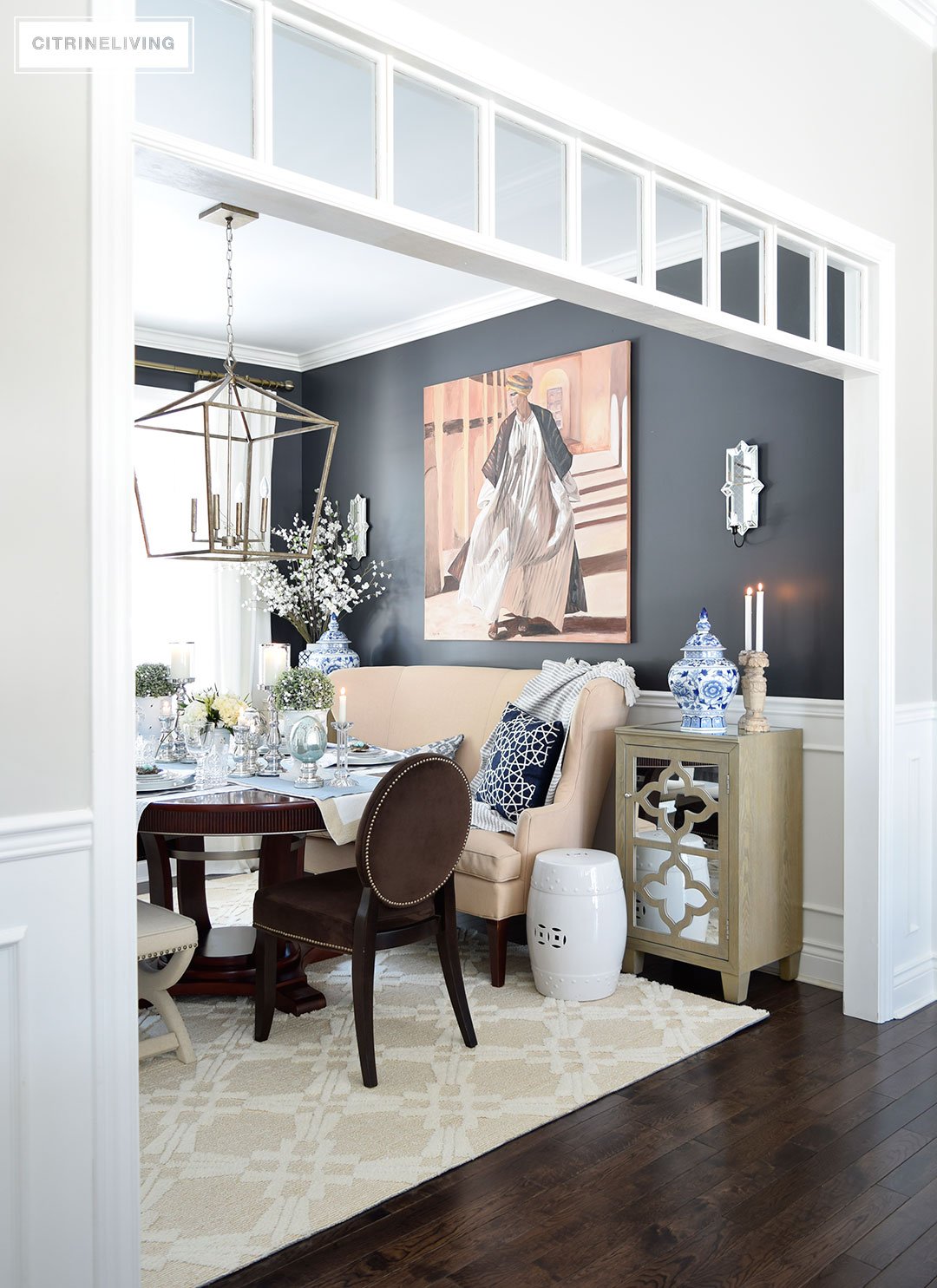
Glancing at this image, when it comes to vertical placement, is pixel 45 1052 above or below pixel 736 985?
above

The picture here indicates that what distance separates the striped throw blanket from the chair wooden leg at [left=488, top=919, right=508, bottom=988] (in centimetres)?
46

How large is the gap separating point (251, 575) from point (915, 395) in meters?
3.63

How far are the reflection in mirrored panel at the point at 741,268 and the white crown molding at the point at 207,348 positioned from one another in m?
3.23

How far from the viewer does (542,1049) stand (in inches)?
127

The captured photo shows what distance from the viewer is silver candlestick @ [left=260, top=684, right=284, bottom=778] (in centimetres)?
374

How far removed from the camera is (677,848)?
12.5 ft

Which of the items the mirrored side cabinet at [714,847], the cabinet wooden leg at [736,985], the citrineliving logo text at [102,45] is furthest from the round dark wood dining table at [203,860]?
the citrineliving logo text at [102,45]

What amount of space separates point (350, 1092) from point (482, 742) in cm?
210

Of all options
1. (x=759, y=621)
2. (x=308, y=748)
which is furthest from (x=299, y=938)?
(x=759, y=621)

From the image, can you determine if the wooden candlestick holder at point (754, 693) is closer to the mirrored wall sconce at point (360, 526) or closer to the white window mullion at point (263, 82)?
the white window mullion at point (263, 82)

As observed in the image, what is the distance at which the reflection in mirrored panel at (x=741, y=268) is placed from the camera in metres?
3.02

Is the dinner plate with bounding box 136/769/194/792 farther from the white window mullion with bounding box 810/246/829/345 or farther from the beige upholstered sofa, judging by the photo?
the white window mullion with bounding box 810/246/829/345

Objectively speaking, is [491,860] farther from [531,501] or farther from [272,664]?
[531,501]

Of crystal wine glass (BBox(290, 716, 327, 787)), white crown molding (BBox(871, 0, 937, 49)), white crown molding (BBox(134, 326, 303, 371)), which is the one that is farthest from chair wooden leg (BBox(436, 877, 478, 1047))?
white crown molding (BBox(134, 326, 303, 371))
